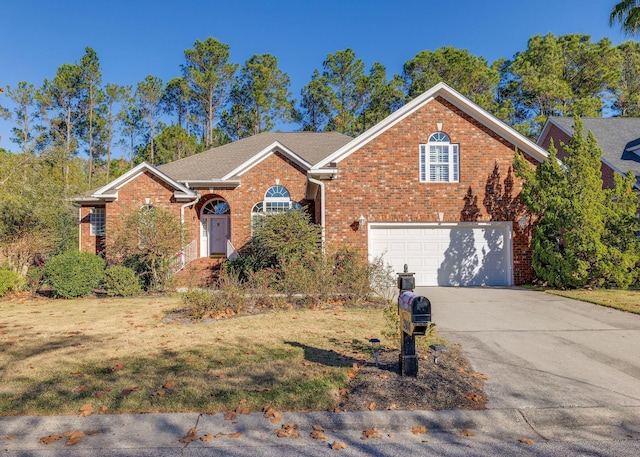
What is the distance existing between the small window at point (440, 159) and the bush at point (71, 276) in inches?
439

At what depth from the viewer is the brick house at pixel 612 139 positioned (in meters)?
16.9

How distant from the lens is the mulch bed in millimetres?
4051

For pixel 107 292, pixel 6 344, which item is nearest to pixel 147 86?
pixel 107 292

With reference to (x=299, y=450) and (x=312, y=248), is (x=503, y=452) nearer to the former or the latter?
(x=299, y=450)

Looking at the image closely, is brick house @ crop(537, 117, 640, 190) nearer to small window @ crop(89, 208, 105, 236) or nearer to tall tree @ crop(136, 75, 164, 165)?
small window @ crop(89, 208, 105, 236)

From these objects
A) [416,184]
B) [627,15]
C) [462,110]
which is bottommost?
[416,184]

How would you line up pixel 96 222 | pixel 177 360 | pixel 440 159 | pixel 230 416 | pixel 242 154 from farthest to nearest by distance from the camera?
pixel 242 154
pixel 96 222
pixel 440 159
pixel 177 360
pixel 230 416

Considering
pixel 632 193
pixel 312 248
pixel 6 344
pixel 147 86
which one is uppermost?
pixel 147 86

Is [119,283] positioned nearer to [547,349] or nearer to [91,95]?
[547,349]

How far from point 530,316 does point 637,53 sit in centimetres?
3454

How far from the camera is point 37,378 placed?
4.93 m

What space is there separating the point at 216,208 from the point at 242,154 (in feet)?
10.9

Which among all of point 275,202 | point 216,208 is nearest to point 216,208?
point 216,208

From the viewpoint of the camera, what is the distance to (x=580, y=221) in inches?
484
